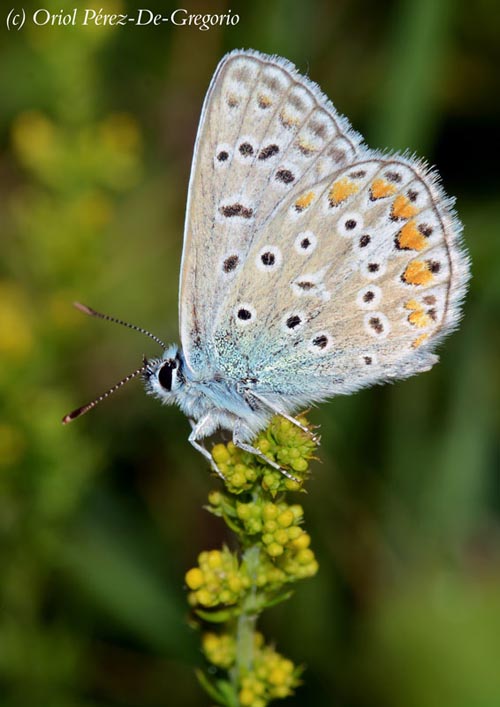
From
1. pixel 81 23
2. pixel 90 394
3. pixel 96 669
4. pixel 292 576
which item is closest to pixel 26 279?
pixel 90 394

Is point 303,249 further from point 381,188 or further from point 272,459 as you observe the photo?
point 272,459

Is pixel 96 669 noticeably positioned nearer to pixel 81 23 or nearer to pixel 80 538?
pixel 80 538

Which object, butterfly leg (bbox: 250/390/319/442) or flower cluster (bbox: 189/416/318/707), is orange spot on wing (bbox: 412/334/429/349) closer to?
butterfly leg (bbox: 250/390/319/442)

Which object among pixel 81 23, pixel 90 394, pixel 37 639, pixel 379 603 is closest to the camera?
pixel 37 639

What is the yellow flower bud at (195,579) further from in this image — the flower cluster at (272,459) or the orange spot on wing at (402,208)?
the orange spot on wing at (402,208)

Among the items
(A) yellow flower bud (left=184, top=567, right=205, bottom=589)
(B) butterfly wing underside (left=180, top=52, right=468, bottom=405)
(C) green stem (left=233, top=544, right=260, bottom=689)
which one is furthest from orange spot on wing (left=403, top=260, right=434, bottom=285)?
(A) yellow flower bud (left=184, top=567, right=205, bottom=589)

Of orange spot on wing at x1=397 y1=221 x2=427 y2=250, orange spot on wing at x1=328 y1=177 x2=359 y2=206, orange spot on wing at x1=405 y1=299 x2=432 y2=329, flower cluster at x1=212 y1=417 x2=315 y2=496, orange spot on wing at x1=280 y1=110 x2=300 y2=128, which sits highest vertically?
orange spot on wing at x1=280 y1=110 x2=300 y2=128

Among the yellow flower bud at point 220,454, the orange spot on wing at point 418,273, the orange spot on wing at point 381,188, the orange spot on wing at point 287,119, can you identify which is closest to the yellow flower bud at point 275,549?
the yellow flower bud at point 220,454
